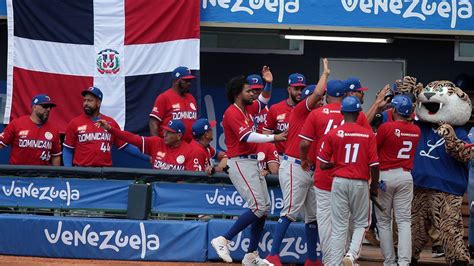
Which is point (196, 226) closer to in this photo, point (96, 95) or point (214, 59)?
point (96, 95)

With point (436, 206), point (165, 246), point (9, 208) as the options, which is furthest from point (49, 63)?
point (436, 206)

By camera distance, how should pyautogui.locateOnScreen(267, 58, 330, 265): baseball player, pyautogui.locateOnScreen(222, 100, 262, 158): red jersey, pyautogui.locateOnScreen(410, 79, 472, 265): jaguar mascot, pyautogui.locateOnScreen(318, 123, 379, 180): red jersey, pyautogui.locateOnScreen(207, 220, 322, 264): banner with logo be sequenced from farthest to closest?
pyautogui.locateOnScreen(207, 220, 322, 264): banner with logo → pyautogui.locateOnScreen(410, 79, 472, 265): jaguar mascot → pyautogui.locateOnScreen(222, 100, 262, 158): red jersey → pyautogui.locateOnScreen(267, 58, 330, 265): baseball player → pyautogui.locateOnScreen(318, 123, 379, 180): red jersey

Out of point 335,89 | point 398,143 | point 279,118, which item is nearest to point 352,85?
point 335,89

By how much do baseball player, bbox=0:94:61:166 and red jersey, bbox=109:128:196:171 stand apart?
35.1 inches

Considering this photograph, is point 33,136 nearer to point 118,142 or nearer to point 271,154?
point 118,142

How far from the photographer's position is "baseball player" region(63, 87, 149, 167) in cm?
1318

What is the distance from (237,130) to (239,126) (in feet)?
0.17

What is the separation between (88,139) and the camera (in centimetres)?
1317

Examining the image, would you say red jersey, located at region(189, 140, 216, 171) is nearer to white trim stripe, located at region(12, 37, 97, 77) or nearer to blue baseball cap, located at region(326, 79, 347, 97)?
white trim stripe, located at region(12, 37, 97, 77)

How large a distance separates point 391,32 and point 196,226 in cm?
365

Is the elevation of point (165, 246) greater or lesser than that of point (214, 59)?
lesser

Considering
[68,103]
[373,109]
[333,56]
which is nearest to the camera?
[373,109]

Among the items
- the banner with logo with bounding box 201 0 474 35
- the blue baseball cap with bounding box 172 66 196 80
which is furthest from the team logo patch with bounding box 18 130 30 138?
the banner with logo with bounding box 201 0 474 35

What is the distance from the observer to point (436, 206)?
1205 centimetres
